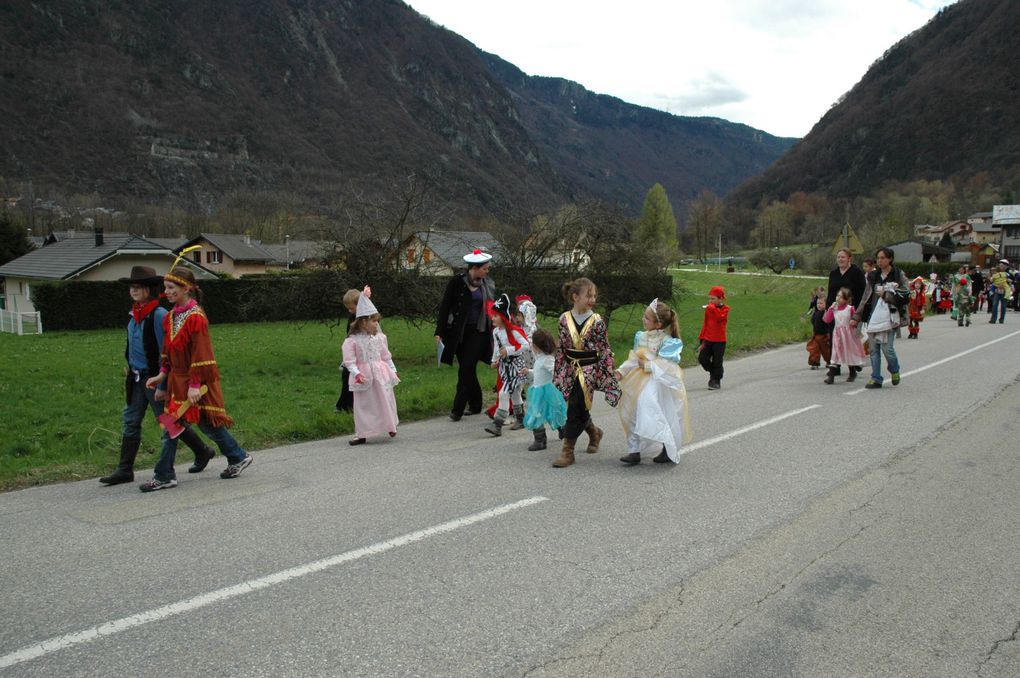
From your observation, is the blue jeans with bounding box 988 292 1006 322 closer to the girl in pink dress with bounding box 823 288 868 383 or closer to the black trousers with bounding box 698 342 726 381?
the girl in pink dress with bounding box 823 288 868 383

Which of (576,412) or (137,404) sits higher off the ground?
(137,404)

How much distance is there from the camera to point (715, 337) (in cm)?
1316

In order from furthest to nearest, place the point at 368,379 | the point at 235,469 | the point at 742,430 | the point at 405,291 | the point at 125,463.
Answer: the point at 405,291, the point at 742,430, the point at 368,379, the point at 235,469, the point at 125,463

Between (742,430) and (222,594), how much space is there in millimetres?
6398

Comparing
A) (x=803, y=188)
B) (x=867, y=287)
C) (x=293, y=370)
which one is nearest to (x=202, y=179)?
(x=803, y=188)

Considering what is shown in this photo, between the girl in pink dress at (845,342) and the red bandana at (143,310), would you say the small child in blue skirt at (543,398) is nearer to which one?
the red bandana at (143,310)

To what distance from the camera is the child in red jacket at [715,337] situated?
517 inches

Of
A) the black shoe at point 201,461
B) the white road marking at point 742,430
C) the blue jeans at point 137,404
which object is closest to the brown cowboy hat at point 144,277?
the blue jeans at point 137,404

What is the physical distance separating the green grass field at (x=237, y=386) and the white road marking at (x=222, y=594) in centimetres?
349

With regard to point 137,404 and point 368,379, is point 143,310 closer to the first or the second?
point 137,404

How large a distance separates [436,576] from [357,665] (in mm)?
1098

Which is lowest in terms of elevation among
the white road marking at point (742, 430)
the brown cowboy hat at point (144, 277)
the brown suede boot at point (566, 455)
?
the white road marking at point (742, 430)

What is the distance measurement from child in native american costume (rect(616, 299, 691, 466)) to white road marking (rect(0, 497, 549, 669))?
Result: 202cm

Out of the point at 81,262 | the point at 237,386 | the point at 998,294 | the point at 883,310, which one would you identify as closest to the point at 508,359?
the point at 883,310
